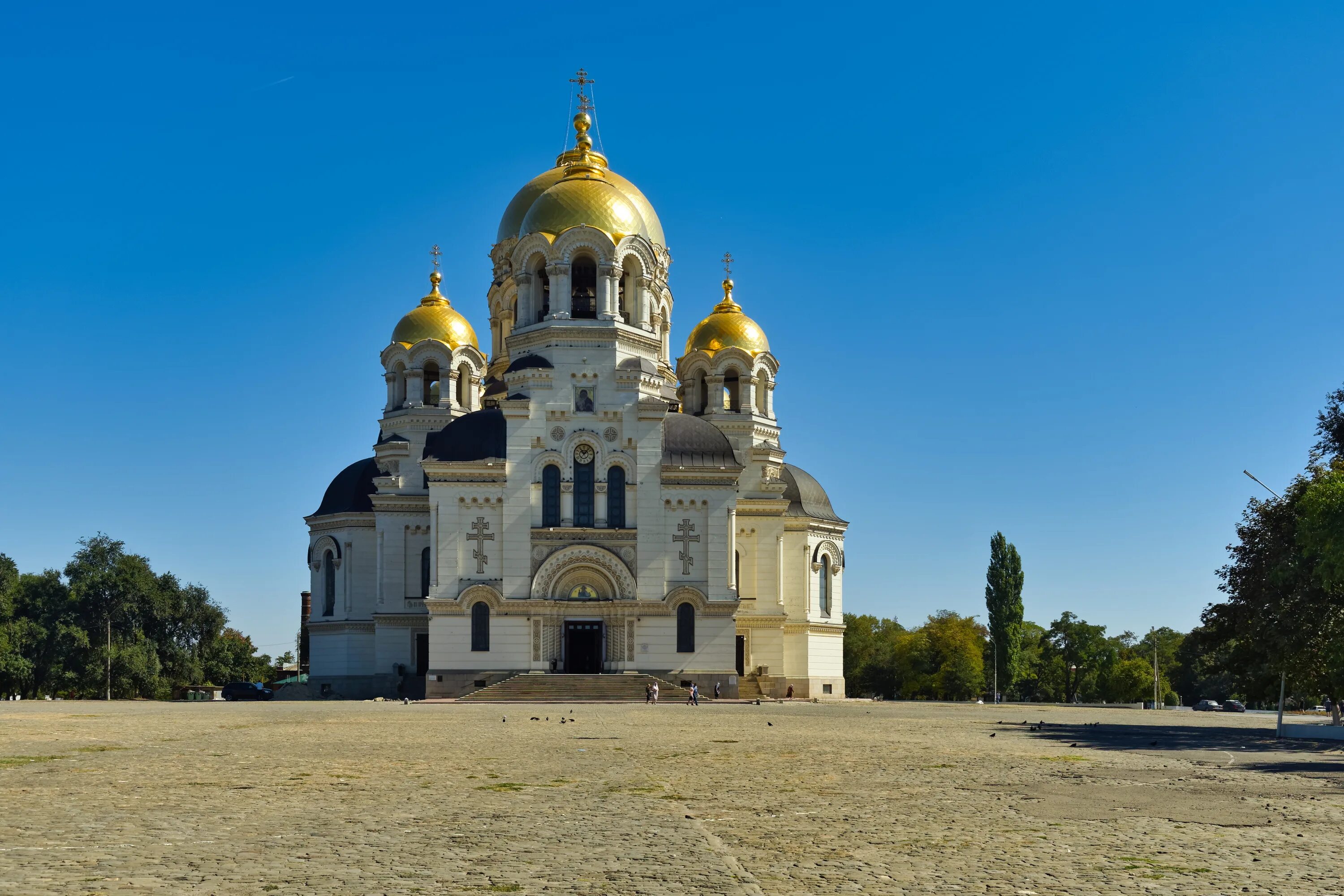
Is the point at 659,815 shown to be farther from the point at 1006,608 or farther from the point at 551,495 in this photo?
the point at 1006,608

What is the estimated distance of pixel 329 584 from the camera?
6397cm

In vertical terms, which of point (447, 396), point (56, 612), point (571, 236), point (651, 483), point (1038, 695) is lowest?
point (1038, 695)

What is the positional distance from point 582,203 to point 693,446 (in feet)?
37.1

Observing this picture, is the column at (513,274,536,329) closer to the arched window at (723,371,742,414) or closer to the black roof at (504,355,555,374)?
the black roof at (504,355,555,374)

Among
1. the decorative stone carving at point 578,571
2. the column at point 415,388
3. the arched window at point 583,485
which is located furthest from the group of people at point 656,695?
the column at point 415,388

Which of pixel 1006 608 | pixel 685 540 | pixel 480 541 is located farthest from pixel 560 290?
pixel 1006 608

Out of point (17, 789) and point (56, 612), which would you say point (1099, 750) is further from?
point (56, 612)

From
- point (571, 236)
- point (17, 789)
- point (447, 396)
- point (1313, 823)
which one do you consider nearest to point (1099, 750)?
point (1313, 823)

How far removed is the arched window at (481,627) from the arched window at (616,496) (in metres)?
5.80

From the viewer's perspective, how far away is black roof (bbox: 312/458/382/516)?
63.4 m

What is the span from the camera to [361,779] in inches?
671

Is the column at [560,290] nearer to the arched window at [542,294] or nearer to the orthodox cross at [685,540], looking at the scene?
the arched window at [542,294]

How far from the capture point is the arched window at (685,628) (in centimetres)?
5366

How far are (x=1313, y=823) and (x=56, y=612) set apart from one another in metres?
64.6
